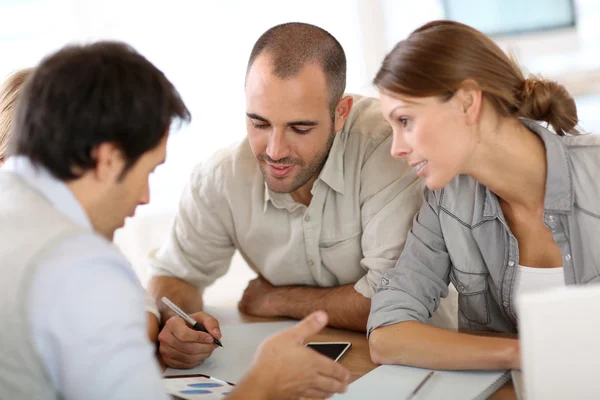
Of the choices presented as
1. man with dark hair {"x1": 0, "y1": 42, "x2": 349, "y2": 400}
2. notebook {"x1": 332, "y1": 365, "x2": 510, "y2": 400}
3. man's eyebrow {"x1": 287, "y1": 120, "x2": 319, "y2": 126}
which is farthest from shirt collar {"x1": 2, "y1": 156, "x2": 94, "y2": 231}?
man's eyebrow {"x1": 287, "y1": 120, "x2": 319, "y2": 126}

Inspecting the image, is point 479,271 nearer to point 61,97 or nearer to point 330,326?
point 330,326

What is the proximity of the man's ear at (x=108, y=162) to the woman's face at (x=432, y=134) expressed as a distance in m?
0.60

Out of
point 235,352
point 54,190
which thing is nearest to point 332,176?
point 235,352

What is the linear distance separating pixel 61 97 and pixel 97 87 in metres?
0.05

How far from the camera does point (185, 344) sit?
163 cm

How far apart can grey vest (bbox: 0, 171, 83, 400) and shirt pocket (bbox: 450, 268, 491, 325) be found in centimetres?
90

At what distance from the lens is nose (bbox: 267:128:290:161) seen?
1.82m

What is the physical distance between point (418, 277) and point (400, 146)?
0.29m

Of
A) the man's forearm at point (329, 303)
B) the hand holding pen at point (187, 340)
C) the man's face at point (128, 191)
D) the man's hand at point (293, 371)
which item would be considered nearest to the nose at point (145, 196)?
the man's face at point (128, 191)

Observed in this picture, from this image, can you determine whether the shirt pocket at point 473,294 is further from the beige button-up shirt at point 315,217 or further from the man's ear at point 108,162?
the man's ear at point 108,162

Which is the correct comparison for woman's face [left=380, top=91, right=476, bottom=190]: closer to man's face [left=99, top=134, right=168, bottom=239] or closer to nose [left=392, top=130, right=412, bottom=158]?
nose [left=392, top=130, right=412, bottom=158]

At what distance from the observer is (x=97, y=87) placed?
1.07m

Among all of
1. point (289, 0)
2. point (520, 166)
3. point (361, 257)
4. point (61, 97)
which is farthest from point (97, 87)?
point (289, 0)

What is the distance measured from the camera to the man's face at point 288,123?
1800mm
